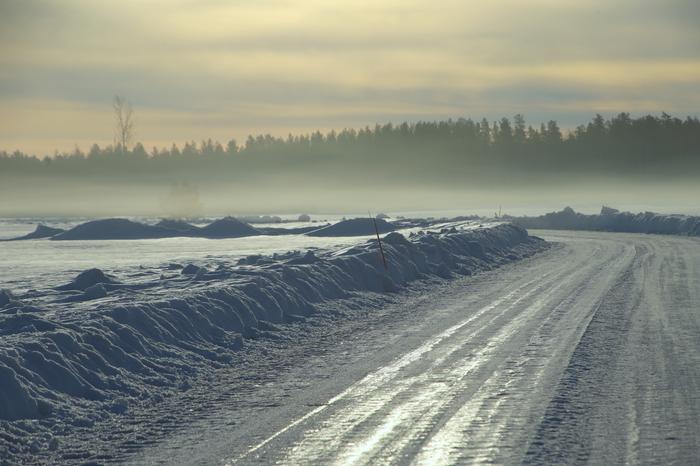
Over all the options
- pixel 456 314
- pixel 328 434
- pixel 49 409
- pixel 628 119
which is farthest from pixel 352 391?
pixel 628 119

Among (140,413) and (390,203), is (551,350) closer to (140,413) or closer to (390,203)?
(140,413)

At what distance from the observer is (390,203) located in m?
179

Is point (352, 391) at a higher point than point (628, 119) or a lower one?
lower

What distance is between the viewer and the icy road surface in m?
8.17

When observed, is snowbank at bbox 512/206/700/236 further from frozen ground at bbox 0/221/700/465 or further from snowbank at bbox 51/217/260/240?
frozen ground at bbox 0/221/700/465

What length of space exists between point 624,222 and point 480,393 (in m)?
55.5

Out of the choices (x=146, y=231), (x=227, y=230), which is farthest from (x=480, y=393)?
(x=146, y=231)

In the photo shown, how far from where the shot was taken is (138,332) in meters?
14.0

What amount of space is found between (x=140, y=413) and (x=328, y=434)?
262 centimetres

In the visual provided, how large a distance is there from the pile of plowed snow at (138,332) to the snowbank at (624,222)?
35.2m

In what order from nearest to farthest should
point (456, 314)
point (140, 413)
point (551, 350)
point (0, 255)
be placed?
point (140, 413)
point (551, 350)
point (456, 314)
point (0, 255)

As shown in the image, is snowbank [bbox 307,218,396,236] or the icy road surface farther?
snowbank [bbox 307,218,396,236]

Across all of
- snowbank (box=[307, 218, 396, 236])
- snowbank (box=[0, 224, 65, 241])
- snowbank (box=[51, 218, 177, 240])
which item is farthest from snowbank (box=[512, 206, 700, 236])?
snowbank (box=[0, 224, 65, 241])

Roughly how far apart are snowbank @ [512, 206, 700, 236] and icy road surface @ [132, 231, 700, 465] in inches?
1484
